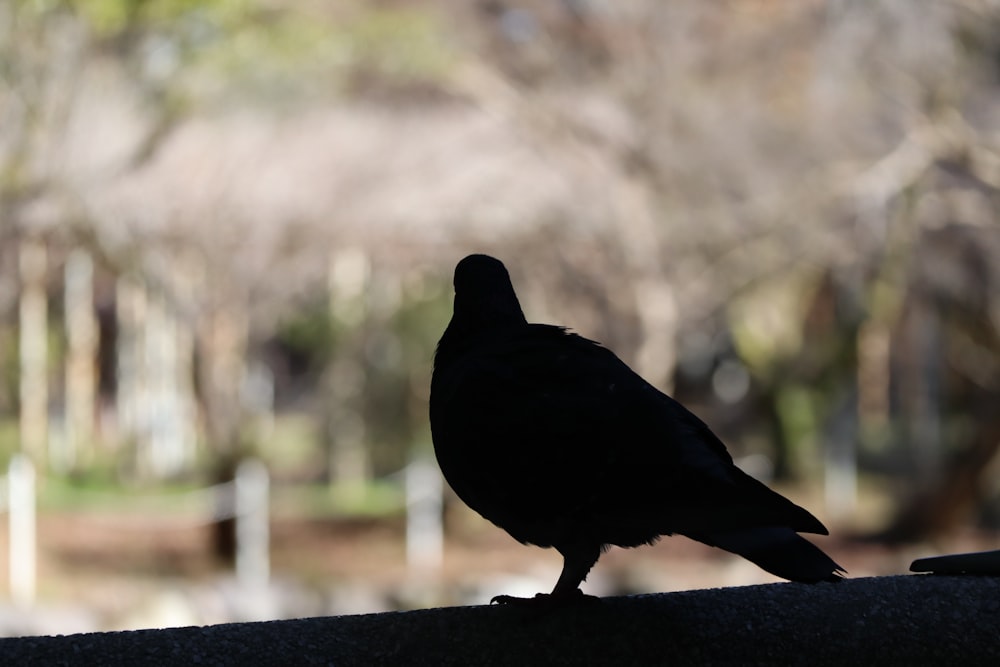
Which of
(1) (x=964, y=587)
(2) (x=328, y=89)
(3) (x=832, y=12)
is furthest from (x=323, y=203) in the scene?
(1) (x=964, y=587)

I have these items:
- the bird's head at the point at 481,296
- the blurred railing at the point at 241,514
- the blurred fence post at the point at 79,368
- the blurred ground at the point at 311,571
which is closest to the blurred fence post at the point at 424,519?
the blurred railing at the point at 241,514

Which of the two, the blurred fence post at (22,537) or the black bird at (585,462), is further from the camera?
the blurred fence post at (22,537)

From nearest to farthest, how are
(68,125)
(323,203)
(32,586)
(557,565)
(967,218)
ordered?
(68,125) → (32,586) → (557,565) → (967,218) → (323,203)

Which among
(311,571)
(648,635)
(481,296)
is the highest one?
(311,571)

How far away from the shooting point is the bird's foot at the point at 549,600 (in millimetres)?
1941

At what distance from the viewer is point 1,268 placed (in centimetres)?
1021

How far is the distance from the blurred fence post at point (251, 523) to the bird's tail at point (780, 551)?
8649mm

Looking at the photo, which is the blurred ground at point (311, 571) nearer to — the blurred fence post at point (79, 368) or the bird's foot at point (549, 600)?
the blurred fence post at point (79, 368)

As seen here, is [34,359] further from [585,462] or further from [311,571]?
[585,462]

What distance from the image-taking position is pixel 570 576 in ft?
6.46

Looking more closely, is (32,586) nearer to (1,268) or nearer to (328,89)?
(1,268)

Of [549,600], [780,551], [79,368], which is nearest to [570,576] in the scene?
[549,600]

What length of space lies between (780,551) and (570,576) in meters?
0.37

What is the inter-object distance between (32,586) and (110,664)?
7946mm
